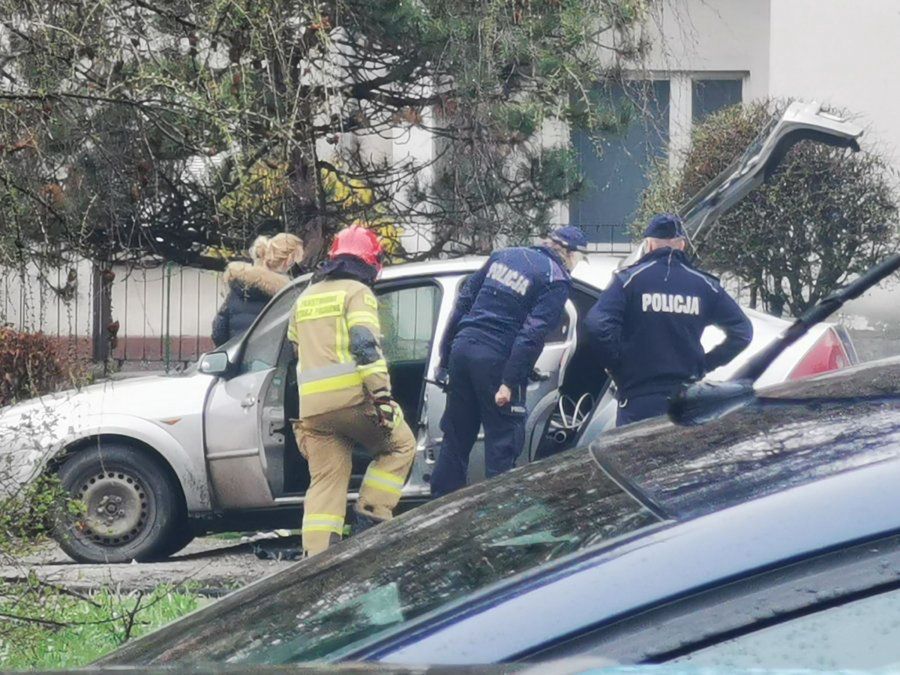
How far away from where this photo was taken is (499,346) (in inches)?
290

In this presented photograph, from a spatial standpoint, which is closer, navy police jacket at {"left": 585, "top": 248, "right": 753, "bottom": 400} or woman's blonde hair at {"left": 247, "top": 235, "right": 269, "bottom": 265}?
navy police jacket at {"left": 585, "top": 248, "right": 753, "bottom": 400}

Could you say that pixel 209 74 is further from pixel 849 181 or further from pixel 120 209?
pixel 849 181

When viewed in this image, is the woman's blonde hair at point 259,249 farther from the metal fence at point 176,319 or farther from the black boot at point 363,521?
the metal fence at point 176,319

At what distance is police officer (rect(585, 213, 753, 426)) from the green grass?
2.60 m

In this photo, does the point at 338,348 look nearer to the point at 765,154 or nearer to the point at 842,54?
the point at 765,154

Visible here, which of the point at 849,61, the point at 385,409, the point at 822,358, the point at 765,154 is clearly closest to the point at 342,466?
the point at 385,409

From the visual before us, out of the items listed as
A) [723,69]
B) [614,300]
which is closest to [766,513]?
[614,300]

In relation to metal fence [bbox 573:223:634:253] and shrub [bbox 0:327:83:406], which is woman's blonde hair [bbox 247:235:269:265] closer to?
shrub [bbox 0:327:83:406]

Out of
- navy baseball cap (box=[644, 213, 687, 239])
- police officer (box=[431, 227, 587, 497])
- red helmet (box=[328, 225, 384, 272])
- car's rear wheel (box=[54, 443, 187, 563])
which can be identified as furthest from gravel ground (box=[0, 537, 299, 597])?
navy baseball cap (box=[644, 213, 687, 239])

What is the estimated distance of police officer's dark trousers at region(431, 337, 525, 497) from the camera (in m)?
7.32

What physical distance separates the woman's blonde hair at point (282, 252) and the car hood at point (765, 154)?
219 centimetres

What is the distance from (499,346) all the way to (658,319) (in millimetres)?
1011

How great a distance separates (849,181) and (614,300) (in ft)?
17.2

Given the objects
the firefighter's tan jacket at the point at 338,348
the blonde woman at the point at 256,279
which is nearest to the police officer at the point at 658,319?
the firefighter's tan jacket at the point at 338,348
